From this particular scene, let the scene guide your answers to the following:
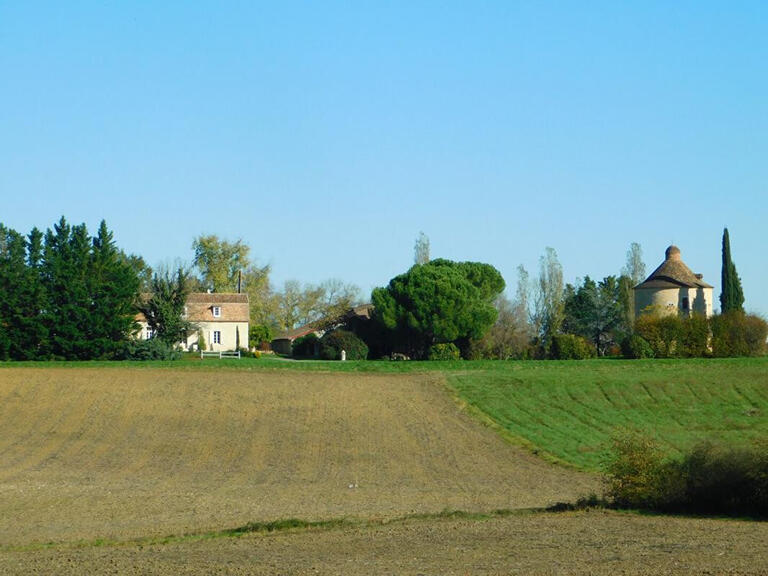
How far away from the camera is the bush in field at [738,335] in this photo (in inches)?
2493

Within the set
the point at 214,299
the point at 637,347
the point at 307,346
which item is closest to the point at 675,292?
the point at 637,347

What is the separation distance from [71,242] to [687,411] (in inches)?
1692

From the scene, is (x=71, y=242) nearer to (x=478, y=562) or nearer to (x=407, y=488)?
(x=407, y=488)

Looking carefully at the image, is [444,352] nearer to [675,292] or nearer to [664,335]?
[664,335]

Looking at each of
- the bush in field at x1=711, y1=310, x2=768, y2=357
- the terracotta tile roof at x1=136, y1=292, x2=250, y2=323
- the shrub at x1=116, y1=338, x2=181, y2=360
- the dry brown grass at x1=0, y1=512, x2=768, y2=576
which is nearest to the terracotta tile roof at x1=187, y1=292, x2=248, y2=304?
the terracotta tile roof at x1=136, y1=292, x2=250, y2=323

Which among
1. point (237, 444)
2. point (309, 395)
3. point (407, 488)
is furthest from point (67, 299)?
point (407, 488)

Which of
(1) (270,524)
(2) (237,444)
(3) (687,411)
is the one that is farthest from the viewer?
(3) (687,411)

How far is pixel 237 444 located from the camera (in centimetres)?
3312

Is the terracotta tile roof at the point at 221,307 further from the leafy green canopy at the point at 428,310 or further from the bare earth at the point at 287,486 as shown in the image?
the bare earth at the point at 287,486

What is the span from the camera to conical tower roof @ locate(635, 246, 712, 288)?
3236 inches

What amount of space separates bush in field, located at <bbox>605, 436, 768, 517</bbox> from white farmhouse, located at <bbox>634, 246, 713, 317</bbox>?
61.0m

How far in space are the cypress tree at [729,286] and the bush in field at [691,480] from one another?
6244 cm

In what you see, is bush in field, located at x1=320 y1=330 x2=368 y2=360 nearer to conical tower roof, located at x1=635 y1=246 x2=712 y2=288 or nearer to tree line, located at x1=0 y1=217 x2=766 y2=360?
tree line, located at x1=0 y1=217 x2=766 y2=360

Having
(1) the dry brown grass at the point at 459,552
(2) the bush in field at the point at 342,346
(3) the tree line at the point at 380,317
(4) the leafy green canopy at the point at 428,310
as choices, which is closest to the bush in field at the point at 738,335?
(3) the tree line at the point at 380,317
